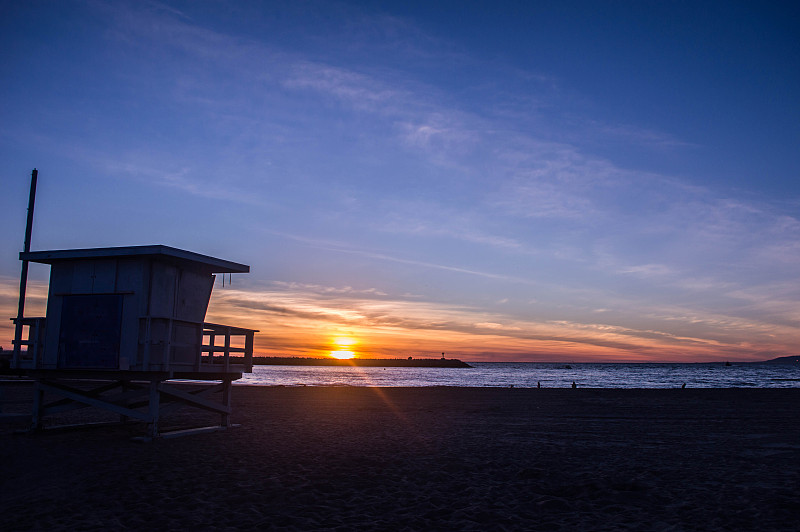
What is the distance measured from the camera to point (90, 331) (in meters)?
13.3

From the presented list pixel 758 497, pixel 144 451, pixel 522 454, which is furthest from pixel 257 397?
pixel 758 497

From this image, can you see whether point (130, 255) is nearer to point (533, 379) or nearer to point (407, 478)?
point (407, 478)

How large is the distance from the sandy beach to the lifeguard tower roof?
4336 mm

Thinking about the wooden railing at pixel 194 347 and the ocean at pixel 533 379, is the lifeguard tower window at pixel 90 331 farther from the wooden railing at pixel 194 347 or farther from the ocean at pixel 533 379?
the ocean at pixel 533 379

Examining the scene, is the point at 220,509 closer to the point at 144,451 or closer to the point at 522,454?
the point at 144,451

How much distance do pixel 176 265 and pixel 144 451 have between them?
176 inches

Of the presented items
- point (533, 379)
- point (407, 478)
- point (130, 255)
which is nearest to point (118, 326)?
point (130, 255)

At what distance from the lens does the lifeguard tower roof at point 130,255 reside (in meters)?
12.6

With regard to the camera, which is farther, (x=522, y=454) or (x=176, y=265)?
(x=176, y=265)

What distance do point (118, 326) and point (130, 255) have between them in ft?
5.59

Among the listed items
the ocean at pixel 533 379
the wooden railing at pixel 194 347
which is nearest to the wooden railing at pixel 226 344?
the wooden railing at pixel 194 347

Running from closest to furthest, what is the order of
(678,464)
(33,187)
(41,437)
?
(678,464)
(41,437)
(33,187)

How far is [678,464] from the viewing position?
11.2m

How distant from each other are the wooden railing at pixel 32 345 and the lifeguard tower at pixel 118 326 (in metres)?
0.02
